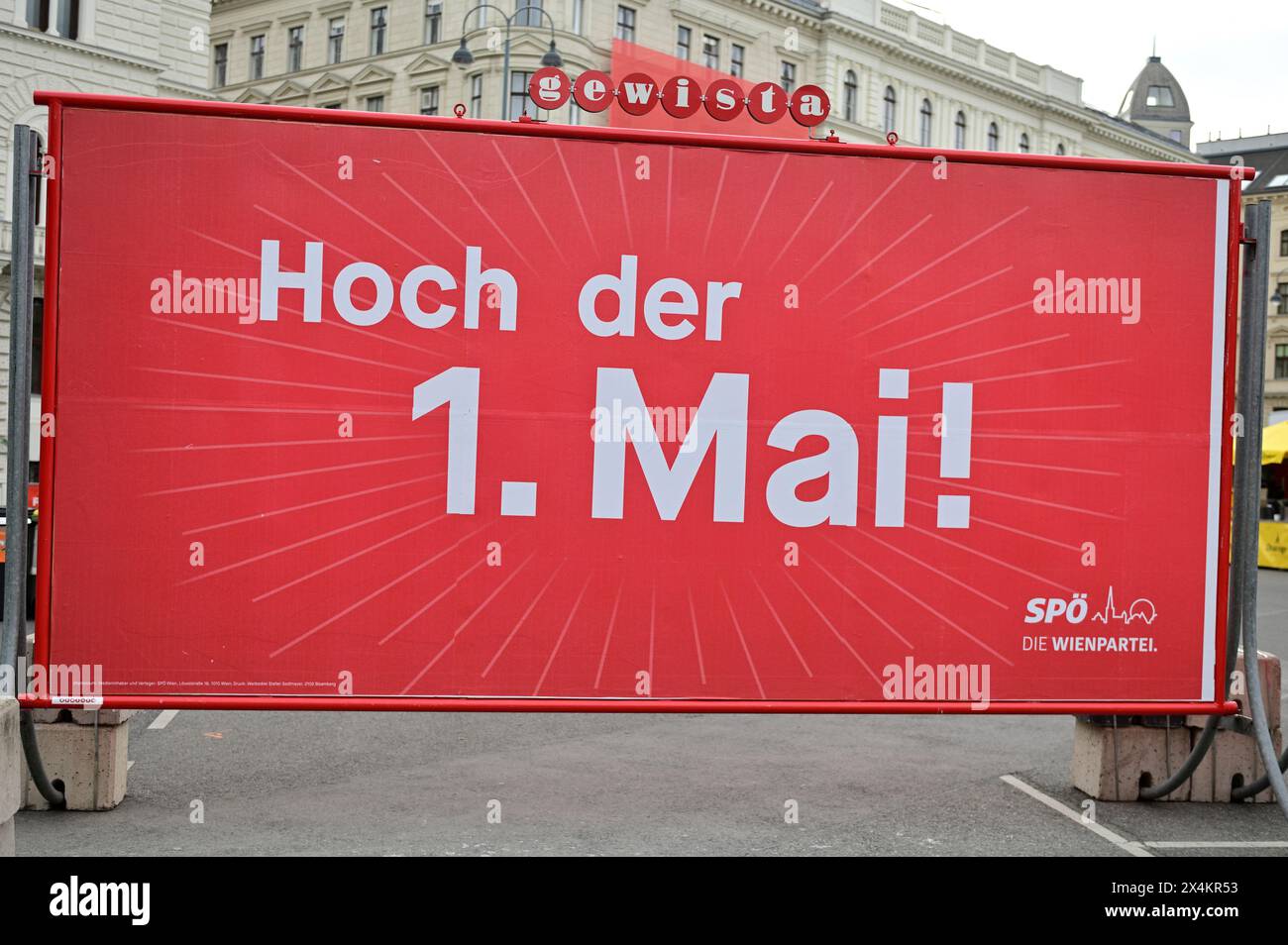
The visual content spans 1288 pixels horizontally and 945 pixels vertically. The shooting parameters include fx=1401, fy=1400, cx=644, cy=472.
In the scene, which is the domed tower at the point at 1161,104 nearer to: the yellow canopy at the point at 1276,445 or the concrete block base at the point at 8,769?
the yellow canopy at the point at 1276,445

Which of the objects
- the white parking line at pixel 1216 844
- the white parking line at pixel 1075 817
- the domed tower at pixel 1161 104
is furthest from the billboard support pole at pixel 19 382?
the domed tower at pixel 1161 104

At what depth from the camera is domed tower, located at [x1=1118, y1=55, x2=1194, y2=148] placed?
10850 centimetres

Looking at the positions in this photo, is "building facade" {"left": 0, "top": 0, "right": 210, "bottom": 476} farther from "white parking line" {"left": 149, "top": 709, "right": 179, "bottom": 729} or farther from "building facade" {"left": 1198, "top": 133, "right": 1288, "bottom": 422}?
"building facade" {"left": 1198, "top": 133, "right": 1288, "bottom": 422}

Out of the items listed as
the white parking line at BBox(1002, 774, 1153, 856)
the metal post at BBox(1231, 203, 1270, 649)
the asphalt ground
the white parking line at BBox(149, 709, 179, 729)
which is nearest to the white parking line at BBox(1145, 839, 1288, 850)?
the asphalt ground

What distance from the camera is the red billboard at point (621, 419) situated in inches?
237

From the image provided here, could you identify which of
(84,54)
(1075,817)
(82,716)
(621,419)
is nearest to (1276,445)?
(1075,817)

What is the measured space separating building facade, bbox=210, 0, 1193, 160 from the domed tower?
106 ft

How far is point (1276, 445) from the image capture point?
101ft

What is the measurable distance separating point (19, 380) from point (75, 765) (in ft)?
7.54

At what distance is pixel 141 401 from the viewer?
6.02 m

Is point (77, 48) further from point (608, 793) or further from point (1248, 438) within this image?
point (1248, 438)
